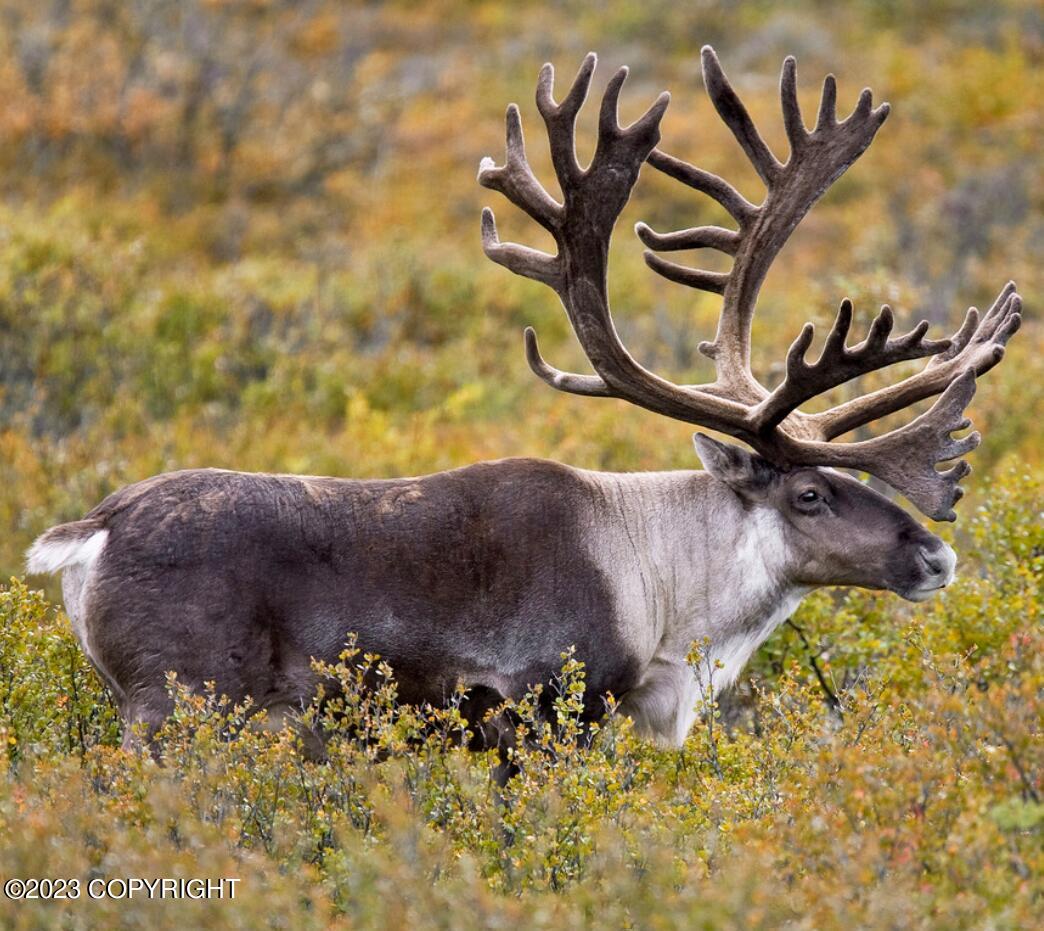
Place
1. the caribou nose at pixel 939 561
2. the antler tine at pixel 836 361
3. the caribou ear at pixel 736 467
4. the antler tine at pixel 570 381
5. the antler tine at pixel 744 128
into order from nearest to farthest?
the antler tine at pixel 836 361, the caribou nose at pixel 939 561, the caribou ear at pixel 736 467, the antler tine at pixel 570 381, the antler tine at pixel 744 128

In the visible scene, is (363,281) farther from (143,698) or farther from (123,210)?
(143,698)

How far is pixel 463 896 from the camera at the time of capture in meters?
3.56

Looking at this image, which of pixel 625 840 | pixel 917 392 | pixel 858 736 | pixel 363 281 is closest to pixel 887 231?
pixel 363 281


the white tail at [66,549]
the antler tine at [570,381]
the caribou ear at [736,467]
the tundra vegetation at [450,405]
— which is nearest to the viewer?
the tundra vegetation at [450,405]

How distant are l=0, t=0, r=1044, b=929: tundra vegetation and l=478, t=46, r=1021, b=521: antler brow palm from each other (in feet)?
2.61

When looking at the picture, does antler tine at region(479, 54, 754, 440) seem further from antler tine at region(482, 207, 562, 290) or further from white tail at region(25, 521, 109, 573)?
white tail at region(25, 521, 109, 573)

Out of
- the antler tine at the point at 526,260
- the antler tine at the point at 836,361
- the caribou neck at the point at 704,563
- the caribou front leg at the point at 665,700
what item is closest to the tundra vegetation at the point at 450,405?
the caribou front leg at the point at 665,700

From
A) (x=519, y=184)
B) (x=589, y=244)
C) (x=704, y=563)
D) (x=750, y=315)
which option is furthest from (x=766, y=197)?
(x=704, y=563)

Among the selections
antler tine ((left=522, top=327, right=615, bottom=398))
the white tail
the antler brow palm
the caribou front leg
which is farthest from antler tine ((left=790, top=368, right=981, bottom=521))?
the white tail

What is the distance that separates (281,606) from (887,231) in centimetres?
1321

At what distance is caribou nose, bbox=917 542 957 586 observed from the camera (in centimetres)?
543

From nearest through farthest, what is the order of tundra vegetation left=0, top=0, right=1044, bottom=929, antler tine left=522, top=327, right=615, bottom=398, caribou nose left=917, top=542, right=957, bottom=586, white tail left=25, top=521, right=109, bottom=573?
tundra vegetation left=0, top=0, right=1044, bottom=929, white tail left=25, top=521, right=109, bottom=573, caribou nose left=917, top=542, right=957, bottom=586, antler tine left=522, top=327, right=615, bottom=398

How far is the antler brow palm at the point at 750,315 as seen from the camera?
5.44 metres

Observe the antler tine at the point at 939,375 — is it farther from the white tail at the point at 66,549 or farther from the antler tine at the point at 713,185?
the white tail at the point at 66,549
